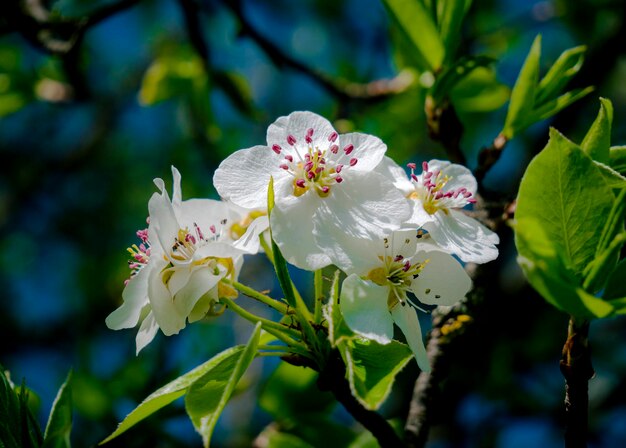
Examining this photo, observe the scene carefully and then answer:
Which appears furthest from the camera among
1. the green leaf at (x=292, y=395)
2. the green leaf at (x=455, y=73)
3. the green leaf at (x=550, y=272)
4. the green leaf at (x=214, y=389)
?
the green leaf at (x=292, y=395)

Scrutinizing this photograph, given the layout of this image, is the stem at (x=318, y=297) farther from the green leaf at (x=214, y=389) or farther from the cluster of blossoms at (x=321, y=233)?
the green leaf at (x=214, y=389)

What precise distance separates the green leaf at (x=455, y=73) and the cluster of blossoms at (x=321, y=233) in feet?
1.25

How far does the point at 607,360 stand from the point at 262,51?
224 centimetres

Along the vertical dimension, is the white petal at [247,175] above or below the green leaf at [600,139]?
above

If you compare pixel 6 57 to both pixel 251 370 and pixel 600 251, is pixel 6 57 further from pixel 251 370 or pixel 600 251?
pixel 600 251

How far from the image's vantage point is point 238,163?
4.63 ft

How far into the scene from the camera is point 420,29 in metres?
1.79

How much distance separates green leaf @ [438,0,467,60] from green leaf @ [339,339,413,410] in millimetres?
995

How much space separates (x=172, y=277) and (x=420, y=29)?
1.00 metres

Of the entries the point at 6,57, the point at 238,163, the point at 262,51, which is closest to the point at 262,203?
the point at 238,163

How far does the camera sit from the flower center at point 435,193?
1456 mm

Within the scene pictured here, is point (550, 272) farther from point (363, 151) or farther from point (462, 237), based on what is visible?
point (363, 151)

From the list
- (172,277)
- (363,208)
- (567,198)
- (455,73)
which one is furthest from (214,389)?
(455,73)

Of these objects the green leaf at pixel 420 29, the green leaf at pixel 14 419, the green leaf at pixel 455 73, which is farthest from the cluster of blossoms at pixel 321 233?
the green leaf at pixel 420 29
